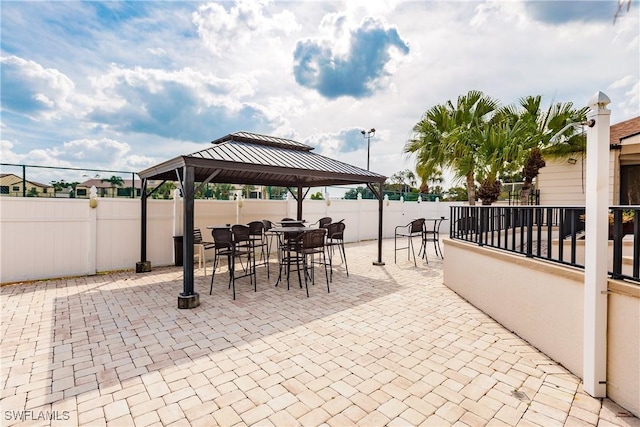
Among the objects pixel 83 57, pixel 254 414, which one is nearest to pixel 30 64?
pixel 83 57

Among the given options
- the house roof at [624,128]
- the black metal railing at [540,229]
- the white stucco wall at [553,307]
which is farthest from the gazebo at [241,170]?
the house roof at [624,128]

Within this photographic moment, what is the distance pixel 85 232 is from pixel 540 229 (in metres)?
7.92

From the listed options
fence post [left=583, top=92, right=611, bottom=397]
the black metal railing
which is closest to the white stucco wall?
fence post [left=583, top=92, right=611, bottom=397]

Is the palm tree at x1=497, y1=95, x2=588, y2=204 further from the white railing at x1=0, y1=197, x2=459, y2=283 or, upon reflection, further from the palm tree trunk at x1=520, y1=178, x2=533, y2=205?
the white railing at x1=0, y1=197, x2=459, y2=283

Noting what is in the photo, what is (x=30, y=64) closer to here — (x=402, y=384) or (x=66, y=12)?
(x=66, y=12)

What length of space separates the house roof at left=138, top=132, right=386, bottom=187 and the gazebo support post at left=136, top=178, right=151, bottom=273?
0.42m

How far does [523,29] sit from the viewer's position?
559cm

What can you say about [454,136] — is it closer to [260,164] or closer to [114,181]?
[260,164]

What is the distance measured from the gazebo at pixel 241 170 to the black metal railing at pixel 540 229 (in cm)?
269

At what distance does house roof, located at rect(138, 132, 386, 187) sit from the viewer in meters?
4.63

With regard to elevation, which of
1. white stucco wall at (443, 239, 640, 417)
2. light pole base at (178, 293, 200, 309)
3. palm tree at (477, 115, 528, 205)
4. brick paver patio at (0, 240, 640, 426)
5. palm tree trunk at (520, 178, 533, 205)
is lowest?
brick paver patio at (0, 240, 640, 426)

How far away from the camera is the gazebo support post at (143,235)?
21.0 feet

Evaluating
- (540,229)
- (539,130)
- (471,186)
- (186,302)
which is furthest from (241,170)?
(539,130)

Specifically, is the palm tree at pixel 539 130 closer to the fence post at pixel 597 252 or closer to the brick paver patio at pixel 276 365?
the brick paver patio at pixel 276 365
